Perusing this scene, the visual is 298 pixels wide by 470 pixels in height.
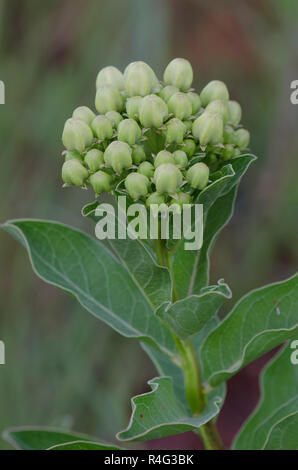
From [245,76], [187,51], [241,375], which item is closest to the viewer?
[241,375]

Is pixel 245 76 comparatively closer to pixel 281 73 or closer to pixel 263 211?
pixel 281 73

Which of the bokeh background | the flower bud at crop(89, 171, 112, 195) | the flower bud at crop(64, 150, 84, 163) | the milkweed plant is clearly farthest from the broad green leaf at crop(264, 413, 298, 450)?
the bokeh background

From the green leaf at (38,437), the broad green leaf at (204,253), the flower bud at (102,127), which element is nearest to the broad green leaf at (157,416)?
the broad green leaf at (204,253)

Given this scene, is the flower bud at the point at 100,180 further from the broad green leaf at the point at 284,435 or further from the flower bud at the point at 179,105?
the broad green leaf at the point at 284,435

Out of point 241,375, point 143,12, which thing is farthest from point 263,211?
point 143,12

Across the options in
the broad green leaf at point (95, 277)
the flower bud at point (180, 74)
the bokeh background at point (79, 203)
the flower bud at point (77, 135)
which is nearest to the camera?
the flower bud at point (77, 135)
